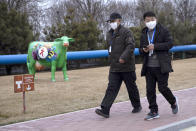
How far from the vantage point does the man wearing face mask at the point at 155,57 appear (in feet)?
16.4

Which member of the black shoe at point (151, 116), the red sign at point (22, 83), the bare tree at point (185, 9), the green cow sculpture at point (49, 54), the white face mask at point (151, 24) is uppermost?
the bare tree at point (185, 9)

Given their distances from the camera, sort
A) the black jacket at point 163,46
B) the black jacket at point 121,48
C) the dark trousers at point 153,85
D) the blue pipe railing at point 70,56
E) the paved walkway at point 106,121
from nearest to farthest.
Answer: the paved walkway at point 106,121, the black jacket at point 163,46, the dark trousers at point 153,85, the black jacket at point 121,48, the blue pipe railing at point 70,56

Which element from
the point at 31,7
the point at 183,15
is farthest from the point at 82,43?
the point at 183,15

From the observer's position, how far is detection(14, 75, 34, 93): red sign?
596 centimetres

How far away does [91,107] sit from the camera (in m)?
6.53

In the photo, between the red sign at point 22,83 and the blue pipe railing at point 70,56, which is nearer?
the red sign at point 22,83

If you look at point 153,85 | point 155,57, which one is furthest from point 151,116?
point 155,57

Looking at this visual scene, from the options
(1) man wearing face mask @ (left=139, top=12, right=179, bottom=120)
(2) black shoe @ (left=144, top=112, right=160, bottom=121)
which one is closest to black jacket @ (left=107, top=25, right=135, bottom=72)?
(1) man wearing face mask @ (left=139, top=12, right=179, bottom=120)

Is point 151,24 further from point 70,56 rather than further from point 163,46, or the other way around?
point 70,56

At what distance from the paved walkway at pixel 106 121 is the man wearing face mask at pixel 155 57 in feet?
0.96

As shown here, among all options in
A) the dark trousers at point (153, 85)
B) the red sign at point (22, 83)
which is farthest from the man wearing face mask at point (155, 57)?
the red sign at point (22, 83)

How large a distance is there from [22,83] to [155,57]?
9.62 feet

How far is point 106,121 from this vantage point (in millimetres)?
5156

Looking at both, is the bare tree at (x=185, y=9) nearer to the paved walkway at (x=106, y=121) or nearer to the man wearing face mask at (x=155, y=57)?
the paved walkway at (x=106, y=121)
